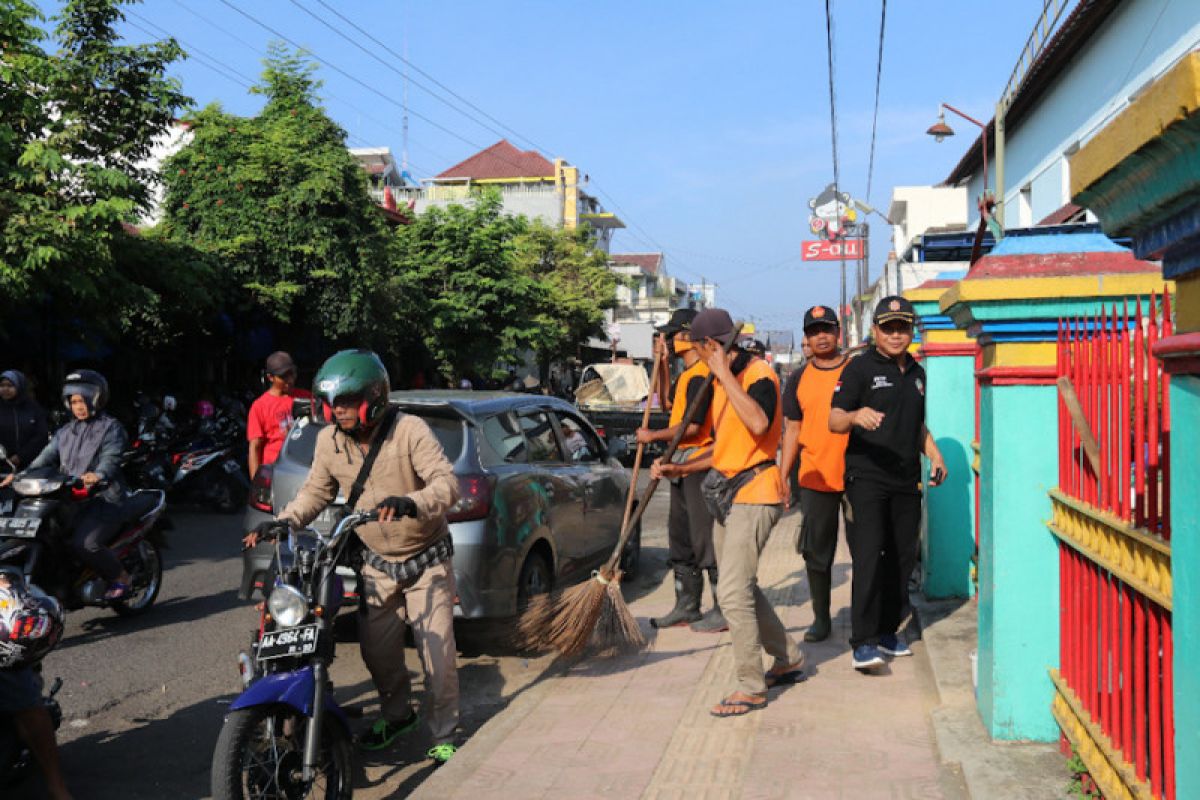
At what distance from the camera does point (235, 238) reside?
17.9m

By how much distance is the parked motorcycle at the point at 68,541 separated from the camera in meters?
6.05

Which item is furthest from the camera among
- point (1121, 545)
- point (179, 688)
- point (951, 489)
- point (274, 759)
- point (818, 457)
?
point (951, 489)

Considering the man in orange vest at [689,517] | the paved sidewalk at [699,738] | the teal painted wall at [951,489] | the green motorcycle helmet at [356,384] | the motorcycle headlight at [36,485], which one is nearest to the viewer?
the paved sidewalk at [699,738]

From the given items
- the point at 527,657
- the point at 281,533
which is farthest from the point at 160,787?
the point at 527,657

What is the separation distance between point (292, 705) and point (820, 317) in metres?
3.64

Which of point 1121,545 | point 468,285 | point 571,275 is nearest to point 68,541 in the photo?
point 1121,545

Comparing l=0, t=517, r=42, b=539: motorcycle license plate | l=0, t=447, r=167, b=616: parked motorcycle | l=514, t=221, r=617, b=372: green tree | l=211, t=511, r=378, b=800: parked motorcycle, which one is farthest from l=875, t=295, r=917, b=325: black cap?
l=514, t=221, r=617, b=372: green tree

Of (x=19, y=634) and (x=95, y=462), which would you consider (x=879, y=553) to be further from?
(x=95, y=462)

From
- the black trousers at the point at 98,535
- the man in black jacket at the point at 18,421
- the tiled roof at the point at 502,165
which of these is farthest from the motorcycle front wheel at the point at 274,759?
the tiled roof at the point at 502,165

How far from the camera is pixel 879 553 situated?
5.97m

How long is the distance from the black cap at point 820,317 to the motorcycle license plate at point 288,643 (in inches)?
135

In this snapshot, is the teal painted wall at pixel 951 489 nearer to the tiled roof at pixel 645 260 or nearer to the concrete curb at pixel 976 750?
the concrete curb at pixel 976 750

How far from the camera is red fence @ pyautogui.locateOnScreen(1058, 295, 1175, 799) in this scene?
2824 millimetres

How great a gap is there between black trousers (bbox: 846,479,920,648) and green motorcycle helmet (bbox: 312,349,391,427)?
8.77 ft
